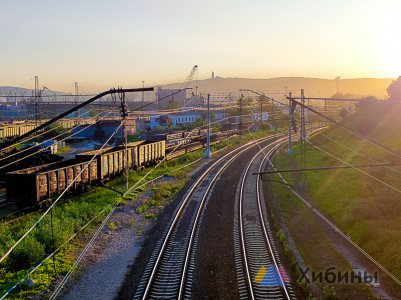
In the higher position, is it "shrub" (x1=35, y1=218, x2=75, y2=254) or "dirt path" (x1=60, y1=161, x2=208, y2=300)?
"shrub" (x1=35, y1=218, x2=75, y2=254)

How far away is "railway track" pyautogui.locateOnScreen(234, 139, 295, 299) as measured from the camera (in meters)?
11.3

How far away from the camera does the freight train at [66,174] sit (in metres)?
19.1

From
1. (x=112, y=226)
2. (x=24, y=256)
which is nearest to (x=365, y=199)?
(x=112, y=226)

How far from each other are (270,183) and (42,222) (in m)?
17.6

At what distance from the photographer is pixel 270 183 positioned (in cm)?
2927

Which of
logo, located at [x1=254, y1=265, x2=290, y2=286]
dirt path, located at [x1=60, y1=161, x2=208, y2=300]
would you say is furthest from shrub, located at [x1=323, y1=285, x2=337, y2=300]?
dirt path, located at [x1=60, y1=161, x2=208, y2=300]

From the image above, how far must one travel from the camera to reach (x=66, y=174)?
70.5ft

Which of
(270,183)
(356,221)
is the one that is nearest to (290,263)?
(356,221)

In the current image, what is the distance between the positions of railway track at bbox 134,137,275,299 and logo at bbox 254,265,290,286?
235cm

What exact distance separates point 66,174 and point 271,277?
14172mm

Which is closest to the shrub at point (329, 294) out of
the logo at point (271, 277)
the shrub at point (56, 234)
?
the logo at point (271, 277)

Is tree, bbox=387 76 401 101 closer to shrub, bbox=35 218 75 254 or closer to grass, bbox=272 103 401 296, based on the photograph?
grass, bbox=272 103 401 296

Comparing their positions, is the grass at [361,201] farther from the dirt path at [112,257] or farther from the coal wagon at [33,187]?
the coal wagon at [33,187]

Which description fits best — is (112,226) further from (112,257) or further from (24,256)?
(24,256)
